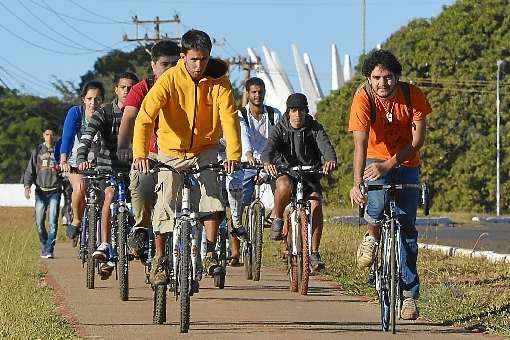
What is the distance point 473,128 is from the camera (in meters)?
54.8

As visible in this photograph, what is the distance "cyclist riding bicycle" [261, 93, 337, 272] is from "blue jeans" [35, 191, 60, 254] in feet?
20.8

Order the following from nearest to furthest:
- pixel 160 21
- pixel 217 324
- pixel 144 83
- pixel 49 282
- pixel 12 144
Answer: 1. pixel 217 324
2. pixel 144 83
3. pixel 49 282
4. pixel 160 21
5. pixel 12 144

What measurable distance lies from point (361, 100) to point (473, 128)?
4499 centimetres

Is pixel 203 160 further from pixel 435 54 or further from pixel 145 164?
pixel 435 54

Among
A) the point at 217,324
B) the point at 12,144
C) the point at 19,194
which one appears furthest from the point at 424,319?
the point at 12,144

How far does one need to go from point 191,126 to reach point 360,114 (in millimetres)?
1188

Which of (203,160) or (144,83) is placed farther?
(144,83)

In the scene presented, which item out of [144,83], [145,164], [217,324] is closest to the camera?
[145,164]

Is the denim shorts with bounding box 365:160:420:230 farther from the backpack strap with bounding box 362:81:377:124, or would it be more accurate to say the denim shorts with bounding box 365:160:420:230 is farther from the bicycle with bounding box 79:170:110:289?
the bicycle with bounding box 79:170:110:289

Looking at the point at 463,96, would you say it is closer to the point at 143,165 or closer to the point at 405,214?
the point at 405,214

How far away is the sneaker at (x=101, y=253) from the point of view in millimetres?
12742

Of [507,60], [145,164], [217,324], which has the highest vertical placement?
[507,60]

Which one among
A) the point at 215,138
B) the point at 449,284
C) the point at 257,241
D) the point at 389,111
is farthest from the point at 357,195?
the point at 257,241

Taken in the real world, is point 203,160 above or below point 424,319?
above
